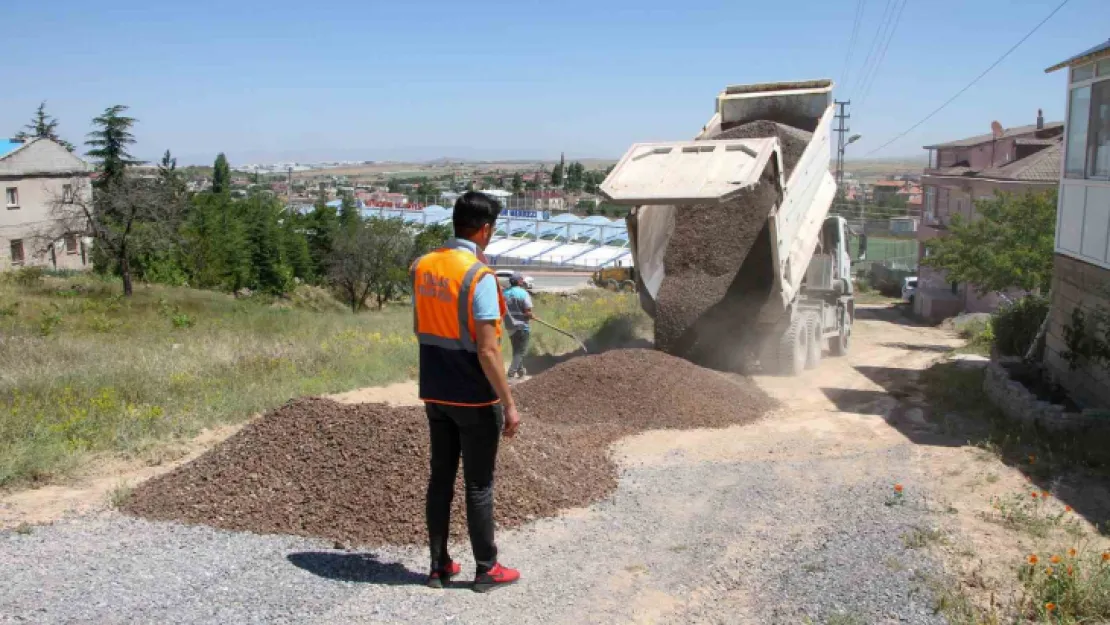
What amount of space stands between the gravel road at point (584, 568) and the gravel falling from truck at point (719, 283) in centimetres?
526

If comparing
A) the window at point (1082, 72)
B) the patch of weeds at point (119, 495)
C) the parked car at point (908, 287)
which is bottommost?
the parked car at point (908, 287)

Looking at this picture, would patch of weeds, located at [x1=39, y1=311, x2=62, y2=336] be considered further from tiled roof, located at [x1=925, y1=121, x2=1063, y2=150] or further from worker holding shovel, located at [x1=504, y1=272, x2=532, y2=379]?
tiled roof, located at [x1=925, y1=121, x2=1063, y2=150]

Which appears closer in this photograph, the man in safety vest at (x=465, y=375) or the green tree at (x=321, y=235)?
the man in safety vest at (x=465, y=375)

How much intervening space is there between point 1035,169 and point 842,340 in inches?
663

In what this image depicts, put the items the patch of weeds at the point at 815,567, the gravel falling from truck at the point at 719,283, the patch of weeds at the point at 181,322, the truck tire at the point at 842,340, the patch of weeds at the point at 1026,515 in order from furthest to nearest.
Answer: the patch of weeds at the point at 181,322 → the truck tire at the point at 842,340 → the gravel falling from truck at the point at 719,283 → the patch of weeds at the point at 1026,515 → the patch of weeds at the point at 815,567

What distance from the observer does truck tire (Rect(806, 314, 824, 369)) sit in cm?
1402

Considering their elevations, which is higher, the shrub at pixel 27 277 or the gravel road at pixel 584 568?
the gravel road at pixel 584 568

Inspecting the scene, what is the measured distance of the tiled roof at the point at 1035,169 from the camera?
28438 mm

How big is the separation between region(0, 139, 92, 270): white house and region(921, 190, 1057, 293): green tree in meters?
34.3

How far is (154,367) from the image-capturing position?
10.9 meters

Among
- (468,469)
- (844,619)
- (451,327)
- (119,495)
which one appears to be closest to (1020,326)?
(844,619)

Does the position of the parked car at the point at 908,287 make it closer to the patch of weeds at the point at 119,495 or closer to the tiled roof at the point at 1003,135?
the tiled roof at the point at 1003,135

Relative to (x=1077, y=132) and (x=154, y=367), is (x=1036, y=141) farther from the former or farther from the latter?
(x=154, y=367)

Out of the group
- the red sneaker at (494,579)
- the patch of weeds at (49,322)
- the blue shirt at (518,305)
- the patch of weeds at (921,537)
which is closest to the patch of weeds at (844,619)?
the patch of weeds at (921,537)
